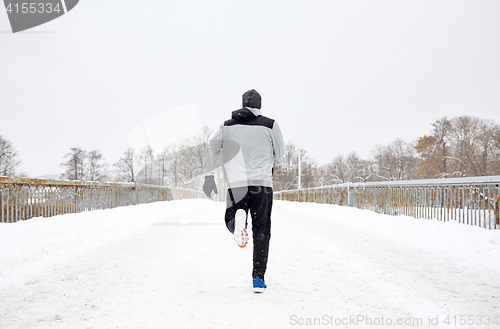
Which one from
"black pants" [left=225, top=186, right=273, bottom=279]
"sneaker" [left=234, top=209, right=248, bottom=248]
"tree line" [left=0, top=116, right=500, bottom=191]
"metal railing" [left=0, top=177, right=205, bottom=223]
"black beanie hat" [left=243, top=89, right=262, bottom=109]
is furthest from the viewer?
"tree line" [left=0, top=116, right=500, bottom=191]

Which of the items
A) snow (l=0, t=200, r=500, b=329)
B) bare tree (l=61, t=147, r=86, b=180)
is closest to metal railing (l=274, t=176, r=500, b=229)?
snow (l=0, t=200, r=500, b=329)

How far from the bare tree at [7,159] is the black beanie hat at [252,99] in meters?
43.0

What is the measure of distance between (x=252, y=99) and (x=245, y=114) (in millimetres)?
202

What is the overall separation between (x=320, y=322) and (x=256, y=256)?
3.28ft

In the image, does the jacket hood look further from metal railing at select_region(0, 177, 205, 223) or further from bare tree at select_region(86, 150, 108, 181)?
bare tree at select_region(86, 150, 108, 181)

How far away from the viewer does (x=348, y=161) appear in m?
73.1

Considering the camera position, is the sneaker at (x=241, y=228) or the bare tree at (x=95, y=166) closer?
the sneaker at (x=241, y=228)

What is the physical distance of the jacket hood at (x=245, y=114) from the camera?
3.63 metres

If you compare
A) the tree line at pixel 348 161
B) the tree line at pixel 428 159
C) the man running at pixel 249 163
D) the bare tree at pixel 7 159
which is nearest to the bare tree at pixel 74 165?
the tree line at pixel 348 161

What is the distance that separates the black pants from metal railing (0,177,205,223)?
4865mm

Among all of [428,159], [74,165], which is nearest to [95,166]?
[74,165]

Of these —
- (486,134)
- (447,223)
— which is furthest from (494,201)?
(486,134)

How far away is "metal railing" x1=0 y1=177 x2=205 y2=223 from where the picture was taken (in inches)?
252

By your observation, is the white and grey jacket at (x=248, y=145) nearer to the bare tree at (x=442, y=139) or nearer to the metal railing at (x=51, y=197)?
the metal railing at (x=51, y=197)
